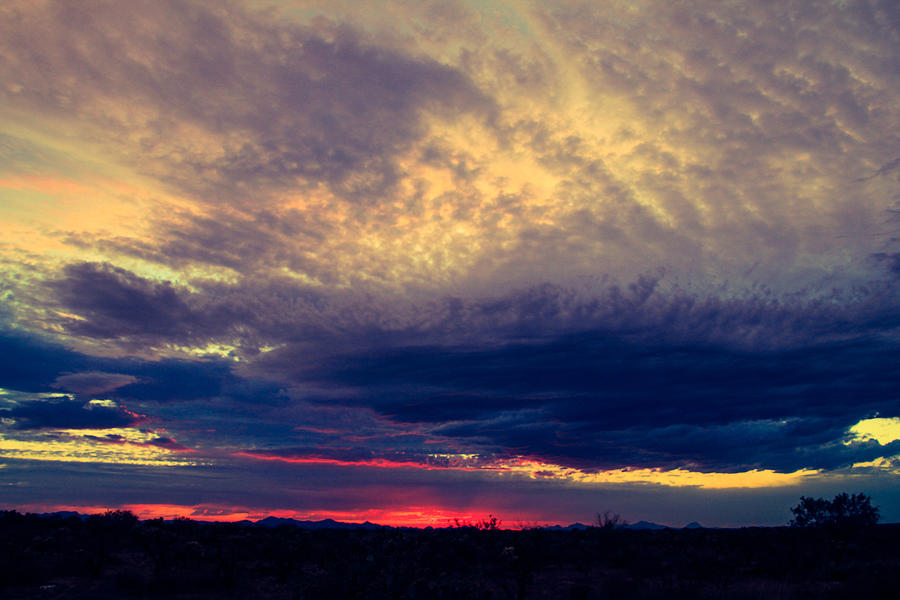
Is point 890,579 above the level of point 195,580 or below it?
above

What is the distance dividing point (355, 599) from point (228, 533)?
4761 cm

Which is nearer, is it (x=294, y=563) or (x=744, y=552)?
(x=294, y=563)

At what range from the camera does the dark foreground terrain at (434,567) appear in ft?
70.7

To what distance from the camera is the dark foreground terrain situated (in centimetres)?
2156

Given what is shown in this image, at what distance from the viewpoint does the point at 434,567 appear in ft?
118

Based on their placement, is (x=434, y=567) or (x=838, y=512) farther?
(x=838, y=512)

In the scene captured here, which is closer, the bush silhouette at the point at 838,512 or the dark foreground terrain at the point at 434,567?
the dark foreground terrain at the point at 434,567

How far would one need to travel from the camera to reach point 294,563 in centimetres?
3881

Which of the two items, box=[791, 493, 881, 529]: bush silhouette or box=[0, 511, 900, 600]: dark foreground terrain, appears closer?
box=[0, 511, 900, 600]: dark foreground terrain

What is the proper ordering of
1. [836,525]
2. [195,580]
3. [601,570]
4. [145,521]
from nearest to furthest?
1. [195,580]
2. [601,570]
3. [145,521]
4. [836,525]

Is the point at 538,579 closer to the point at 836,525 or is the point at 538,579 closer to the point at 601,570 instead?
the point at 601,570

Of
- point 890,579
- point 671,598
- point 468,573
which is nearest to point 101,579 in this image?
point 468,573

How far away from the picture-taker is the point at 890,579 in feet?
68.0

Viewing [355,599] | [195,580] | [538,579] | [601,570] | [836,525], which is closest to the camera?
[355,599]
